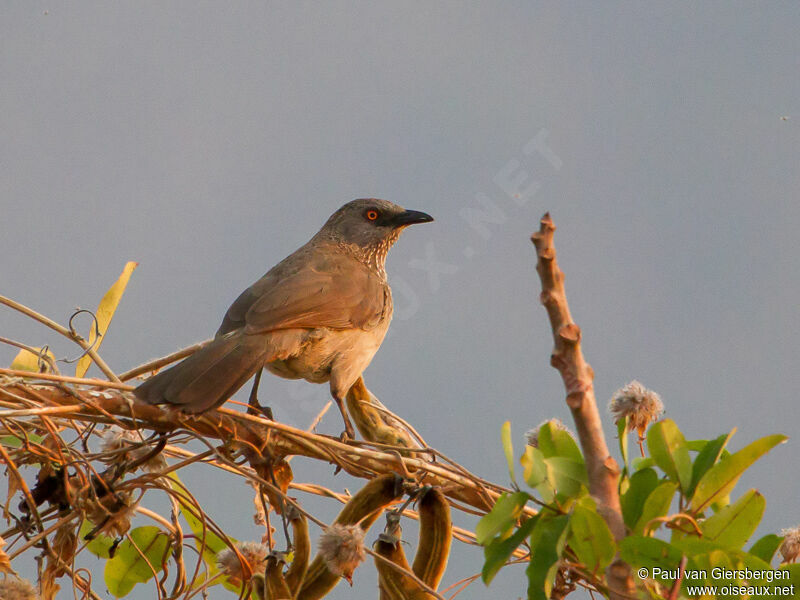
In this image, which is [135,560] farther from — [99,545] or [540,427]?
[540,427]

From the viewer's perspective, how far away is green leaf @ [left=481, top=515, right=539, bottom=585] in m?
2.01

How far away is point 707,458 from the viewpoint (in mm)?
2107

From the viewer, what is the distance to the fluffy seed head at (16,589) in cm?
252

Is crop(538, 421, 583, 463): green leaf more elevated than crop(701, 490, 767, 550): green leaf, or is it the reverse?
crop(538, 421, 583, 463): green leaf

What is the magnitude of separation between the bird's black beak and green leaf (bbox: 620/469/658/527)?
371cm

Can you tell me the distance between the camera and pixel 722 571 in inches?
79.4

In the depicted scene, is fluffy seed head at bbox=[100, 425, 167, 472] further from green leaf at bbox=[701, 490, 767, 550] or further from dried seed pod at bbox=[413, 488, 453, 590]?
green leaf at bbox=[701, 490, 767, 550]

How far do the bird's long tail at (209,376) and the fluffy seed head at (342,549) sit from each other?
2.39 ft

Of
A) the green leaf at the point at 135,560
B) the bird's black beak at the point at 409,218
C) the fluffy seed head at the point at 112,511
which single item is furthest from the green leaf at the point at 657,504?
the bird's black beak at the point at 409,218

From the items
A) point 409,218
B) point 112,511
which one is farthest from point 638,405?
point 409,218

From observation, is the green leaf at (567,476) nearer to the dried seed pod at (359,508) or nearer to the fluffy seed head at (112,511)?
the dried seed pod at (359,508)

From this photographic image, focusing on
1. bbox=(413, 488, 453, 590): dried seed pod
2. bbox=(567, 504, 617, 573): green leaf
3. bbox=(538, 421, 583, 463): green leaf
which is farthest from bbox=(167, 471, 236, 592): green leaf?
bbox=(567, 504, 617, 573): green leaf

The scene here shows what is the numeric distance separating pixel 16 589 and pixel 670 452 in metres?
1.79

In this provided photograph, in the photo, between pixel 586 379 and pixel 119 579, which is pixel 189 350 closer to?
pixel 119 579
